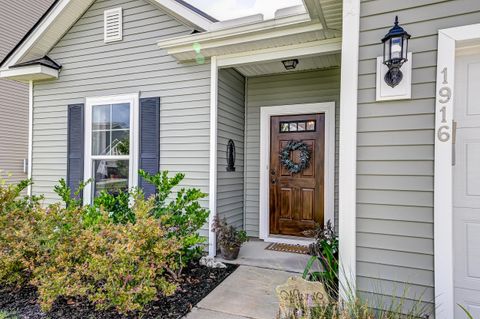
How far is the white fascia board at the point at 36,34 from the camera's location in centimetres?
458

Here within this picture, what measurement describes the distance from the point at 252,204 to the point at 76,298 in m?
2.80

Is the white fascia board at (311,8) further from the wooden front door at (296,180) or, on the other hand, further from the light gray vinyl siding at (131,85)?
the wooden front door at (296,180)

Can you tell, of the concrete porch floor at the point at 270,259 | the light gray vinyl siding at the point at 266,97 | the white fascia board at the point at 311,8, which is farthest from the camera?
the light gray vinyl siding at the point at 266,97

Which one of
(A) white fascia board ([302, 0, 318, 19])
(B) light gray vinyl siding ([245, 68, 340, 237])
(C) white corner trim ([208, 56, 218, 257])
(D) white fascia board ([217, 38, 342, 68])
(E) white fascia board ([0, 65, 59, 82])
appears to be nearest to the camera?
(A) white fascia board ([302, 0, 318, 19])

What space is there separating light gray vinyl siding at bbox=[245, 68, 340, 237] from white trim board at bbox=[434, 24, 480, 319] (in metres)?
2.20

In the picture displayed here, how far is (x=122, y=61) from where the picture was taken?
4.49m

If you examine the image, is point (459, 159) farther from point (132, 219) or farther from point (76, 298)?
point (76, 298)

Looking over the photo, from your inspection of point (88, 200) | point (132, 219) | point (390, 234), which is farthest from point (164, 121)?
point (390, 234)

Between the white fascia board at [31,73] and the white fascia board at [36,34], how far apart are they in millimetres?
174

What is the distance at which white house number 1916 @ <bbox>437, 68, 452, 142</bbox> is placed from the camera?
6.83ft

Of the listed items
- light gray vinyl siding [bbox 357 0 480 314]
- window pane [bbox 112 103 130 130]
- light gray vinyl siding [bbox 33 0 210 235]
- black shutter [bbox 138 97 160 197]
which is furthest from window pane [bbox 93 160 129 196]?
light gray vinyl siding [bbox 357 0 480 314]

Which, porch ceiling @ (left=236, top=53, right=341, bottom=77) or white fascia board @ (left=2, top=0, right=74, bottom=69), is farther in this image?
white fascia board @ (left=2, top=0, right=74, bottom=69)

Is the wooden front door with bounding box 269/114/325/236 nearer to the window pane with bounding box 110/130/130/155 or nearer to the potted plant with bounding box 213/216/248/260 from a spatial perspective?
the potted plant with bounding box 213/216/248/260

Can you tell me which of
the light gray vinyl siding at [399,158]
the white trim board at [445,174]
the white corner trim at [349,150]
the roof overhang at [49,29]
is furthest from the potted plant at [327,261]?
the roof overhang at [49,29]
